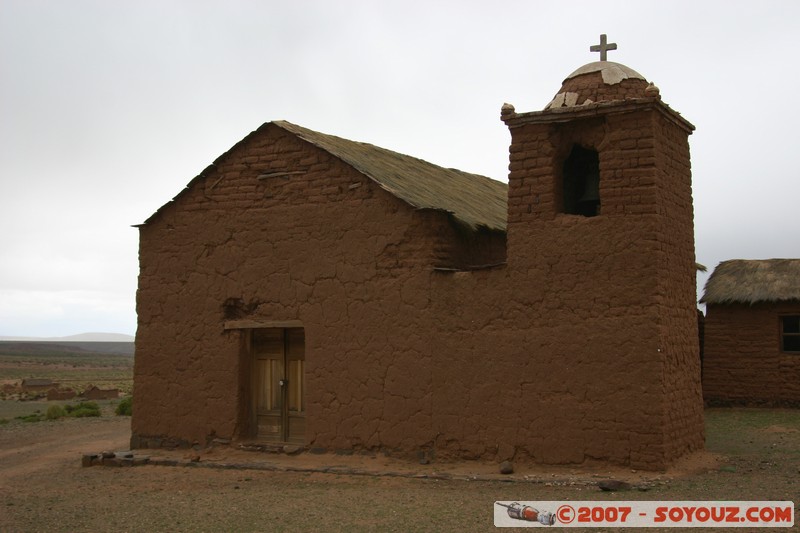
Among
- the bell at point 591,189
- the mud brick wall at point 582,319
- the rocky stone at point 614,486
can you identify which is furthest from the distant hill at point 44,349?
the rocky stone at point 614,486

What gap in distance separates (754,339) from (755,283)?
1.15 meters

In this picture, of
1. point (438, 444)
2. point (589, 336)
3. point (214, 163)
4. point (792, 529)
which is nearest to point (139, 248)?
point (214, 163)

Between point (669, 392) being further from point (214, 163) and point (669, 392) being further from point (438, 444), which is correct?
point (214, 163)

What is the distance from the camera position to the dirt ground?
8359mm

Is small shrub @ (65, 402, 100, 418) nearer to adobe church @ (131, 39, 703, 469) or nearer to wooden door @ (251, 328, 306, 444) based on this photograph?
adobe church @ (131, 39, 703, 469)

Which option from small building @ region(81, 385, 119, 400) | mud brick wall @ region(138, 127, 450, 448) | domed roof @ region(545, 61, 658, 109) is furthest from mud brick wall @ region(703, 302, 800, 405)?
small building @ region(81, 385, 119, 400)

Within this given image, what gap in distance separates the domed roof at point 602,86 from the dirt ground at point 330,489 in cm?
457

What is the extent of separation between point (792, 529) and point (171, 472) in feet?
25.5

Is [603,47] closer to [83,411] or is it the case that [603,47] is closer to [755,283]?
[755,283]

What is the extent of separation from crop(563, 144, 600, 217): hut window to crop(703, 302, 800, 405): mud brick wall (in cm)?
716

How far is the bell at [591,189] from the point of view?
11.0 meters

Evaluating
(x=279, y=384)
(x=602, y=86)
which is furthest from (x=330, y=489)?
(x=602, y=86)

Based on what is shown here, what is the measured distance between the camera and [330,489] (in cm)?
993

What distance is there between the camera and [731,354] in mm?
17062
